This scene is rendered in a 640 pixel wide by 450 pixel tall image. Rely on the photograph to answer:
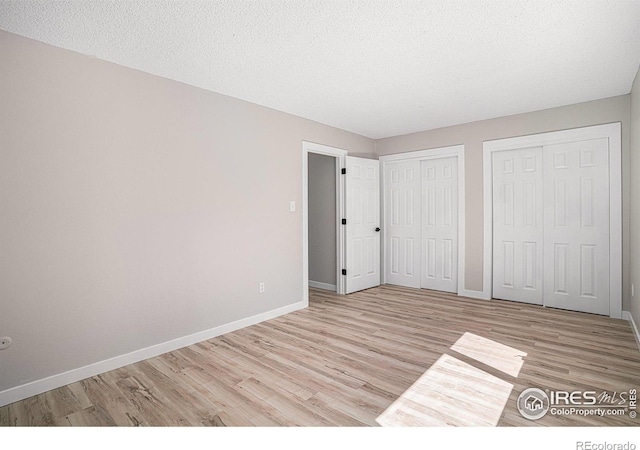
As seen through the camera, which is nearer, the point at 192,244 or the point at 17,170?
the point at 17,170

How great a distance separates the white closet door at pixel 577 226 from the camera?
3871mm

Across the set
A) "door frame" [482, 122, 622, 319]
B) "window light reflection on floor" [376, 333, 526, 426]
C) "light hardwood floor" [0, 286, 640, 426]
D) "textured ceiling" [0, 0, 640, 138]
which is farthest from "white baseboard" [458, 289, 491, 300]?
"textured ceiling" [0, 0, 640, 138]

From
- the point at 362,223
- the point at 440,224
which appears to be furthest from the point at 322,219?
the point at 440,224

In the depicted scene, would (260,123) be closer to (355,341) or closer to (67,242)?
(67,242)

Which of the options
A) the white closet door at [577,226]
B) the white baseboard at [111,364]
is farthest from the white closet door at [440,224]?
the white baseboard at [111,364]

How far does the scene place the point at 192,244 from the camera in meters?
3.26

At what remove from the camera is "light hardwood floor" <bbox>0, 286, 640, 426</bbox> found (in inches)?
80.5

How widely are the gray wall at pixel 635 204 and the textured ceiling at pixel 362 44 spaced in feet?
0.96

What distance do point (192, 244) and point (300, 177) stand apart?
1.69m

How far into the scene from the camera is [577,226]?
4.02 m

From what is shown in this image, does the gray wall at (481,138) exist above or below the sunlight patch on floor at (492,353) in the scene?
above

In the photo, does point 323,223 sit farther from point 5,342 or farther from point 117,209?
point 5,342

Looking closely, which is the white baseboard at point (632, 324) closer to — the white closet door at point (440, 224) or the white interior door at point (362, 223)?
the white closet door at point (440, 224)
